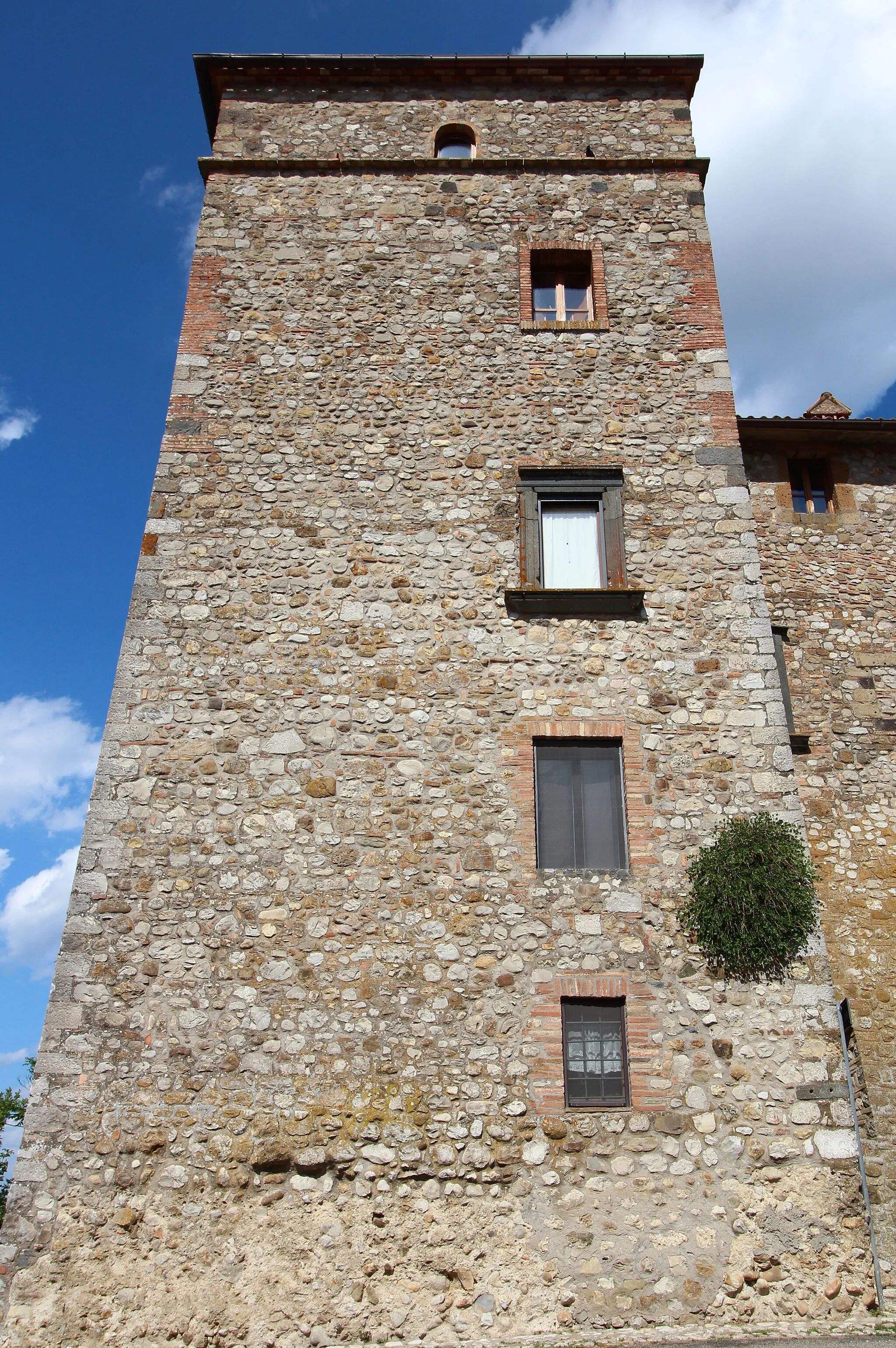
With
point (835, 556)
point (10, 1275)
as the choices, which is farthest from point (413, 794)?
point (835, 556)

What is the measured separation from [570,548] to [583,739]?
215cm

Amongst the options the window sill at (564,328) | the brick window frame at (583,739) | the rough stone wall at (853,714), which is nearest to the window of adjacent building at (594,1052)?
the brick window frame at (583,739)

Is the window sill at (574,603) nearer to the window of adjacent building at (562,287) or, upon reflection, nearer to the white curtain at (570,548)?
the white curtain at (570,548)

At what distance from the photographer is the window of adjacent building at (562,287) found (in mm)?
10898

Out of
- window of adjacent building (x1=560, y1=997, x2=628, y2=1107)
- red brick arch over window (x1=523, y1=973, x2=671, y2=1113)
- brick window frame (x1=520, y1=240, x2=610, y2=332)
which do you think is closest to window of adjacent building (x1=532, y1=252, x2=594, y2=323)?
brick window frame (x1=520, y1=240, x2=610, y2=332)

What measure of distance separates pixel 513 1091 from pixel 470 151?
36.3ft

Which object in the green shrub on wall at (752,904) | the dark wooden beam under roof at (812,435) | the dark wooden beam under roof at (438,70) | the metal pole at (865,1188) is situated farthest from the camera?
the dark wooden beam under roof at (812,435)

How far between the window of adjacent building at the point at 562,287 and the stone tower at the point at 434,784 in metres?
0.05

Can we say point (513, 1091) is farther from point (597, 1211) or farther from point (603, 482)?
point (603, 482)

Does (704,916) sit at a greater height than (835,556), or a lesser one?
lesser

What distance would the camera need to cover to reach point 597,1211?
7.30 metres

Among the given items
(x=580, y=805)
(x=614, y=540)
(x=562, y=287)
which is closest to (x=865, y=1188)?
(x=580, y=805)

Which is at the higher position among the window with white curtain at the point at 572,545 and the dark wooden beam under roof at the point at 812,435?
the dark wooden beam under roof at the point at 812,435

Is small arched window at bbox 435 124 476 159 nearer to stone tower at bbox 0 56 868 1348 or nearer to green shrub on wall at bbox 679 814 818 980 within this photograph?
stone tower at bbox 0 56 868 1348
